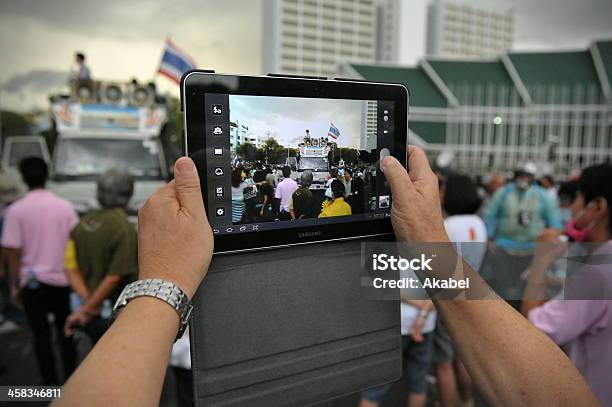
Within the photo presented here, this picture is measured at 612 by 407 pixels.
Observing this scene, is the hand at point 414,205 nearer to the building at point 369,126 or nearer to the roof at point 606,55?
the building at point 369,126

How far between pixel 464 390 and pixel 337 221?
321 cm

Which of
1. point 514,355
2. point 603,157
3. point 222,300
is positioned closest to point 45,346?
point 222,300

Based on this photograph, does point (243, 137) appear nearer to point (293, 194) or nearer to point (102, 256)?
point (293, 194)

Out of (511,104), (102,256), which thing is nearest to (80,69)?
(102,256)

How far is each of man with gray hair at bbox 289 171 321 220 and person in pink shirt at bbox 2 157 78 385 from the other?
3.41 meters

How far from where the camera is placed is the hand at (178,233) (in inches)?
37.2

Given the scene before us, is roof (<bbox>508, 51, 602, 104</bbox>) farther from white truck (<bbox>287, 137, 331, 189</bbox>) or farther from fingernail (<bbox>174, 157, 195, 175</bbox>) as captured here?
fingernail (<bbox>174, 157, 195, 175</bbox>)

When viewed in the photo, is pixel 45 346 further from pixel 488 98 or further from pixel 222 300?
pixel 488 98

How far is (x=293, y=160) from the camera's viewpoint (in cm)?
106

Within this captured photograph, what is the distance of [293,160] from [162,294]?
1.23 feet

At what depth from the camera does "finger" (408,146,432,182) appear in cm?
119

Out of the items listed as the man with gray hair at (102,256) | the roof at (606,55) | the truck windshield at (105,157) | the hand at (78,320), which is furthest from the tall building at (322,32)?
the hand at (78,320)

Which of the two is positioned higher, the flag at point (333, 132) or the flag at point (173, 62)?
the flag at point (173, 62)

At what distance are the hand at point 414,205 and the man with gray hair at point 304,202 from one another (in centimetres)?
18
